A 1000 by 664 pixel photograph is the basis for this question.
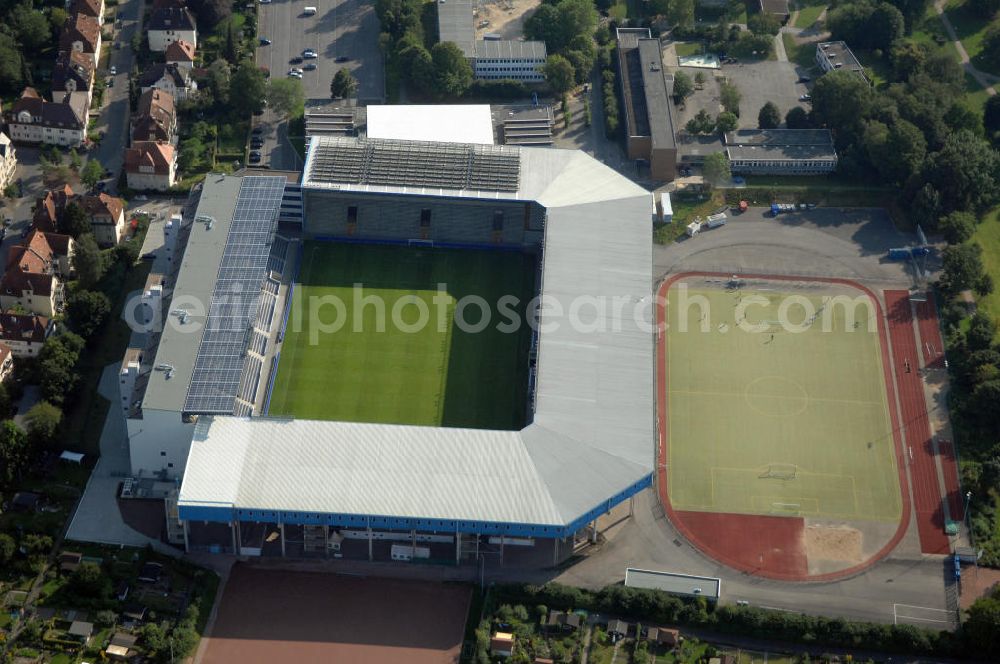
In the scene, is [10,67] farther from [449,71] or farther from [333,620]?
[333,620]

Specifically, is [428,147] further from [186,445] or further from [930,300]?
[930,300]

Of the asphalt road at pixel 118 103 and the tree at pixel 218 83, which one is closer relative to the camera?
the asphalt road at pixel 118 103

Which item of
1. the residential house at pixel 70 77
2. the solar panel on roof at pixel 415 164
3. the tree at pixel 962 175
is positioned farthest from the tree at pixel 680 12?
the residential house at pixel 70 77

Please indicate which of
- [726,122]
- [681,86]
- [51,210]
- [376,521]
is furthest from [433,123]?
[376,521]

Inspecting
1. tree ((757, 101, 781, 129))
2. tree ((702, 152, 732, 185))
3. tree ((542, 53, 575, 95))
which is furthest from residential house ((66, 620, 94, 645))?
tree ((757, 101, 781, 129))

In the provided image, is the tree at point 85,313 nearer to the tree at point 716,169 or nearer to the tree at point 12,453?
the tree at point 12,453

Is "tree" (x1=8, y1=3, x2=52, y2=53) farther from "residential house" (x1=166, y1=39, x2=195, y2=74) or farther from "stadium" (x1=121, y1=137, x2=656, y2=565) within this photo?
"stadium" (x1=121, y1=137, x2=656, y2=565)
